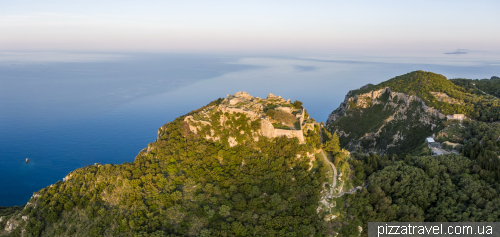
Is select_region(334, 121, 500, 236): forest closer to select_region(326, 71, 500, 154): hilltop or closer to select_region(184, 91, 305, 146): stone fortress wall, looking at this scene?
select_region(184, 91, 305, 146): stone fortress wall

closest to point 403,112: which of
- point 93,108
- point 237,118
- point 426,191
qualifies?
point 426,191

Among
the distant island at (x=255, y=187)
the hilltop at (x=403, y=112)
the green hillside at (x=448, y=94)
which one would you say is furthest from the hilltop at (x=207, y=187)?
the green hillside at (x=448, y=94)

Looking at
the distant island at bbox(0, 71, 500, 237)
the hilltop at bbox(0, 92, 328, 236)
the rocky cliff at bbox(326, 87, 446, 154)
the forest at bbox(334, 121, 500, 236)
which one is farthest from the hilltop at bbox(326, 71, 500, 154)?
the hilltop at bbox(0, 92, 328, 236)

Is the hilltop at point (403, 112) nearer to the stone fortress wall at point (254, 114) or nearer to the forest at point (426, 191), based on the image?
the forest at point (426, 191)

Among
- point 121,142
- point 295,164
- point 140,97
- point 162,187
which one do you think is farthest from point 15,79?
point 295,164

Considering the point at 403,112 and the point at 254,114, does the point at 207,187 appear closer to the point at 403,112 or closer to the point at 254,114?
the point at 254,114

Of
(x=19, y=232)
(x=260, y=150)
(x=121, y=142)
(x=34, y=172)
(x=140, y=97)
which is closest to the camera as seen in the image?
(x=19, y=232)

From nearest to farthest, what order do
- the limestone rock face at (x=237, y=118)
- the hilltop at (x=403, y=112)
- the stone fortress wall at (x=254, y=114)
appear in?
the stone fortress wall at (x=254, y=114) < the limestone rock face at (x=237, y=118) < the hilltop at (x=403, y=112)

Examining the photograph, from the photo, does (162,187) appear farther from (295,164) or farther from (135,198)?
(295,164)
